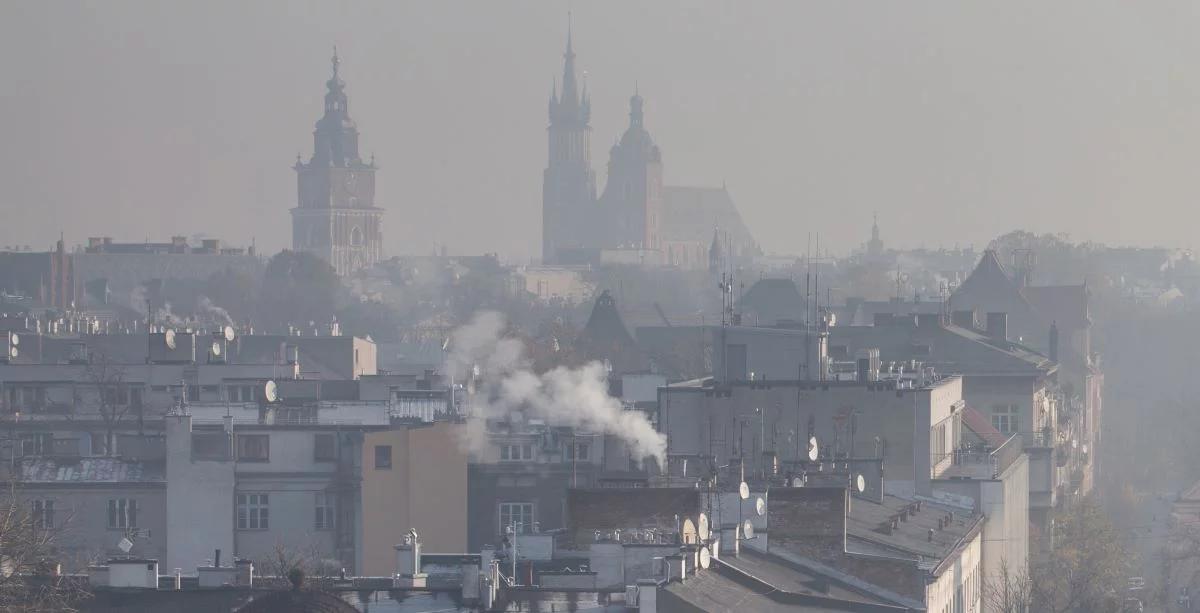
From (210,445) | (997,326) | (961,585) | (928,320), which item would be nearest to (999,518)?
(961,585)

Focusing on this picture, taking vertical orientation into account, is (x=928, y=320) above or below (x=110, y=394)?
above

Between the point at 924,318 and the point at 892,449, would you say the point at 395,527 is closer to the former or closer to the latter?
the point at 892,449

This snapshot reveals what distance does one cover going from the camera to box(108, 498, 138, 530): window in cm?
6569

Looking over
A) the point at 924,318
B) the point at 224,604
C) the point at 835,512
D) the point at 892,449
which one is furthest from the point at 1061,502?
the point at 224,604

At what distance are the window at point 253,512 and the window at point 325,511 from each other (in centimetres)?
86

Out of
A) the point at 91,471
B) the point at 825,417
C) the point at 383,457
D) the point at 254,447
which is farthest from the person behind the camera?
the point at 91,471

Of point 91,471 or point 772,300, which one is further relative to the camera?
point 772,300

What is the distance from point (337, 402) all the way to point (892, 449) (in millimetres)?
10953

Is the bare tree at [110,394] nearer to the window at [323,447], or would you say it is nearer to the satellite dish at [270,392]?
the satellite dish at [270,392]

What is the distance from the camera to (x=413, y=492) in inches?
2511

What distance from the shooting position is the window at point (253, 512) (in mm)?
64312

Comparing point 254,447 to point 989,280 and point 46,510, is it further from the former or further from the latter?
point 989,280

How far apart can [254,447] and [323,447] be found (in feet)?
3.93

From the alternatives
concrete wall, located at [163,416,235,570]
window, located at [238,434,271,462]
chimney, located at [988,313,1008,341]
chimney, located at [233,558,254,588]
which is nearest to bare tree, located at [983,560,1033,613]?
window, located at [238,434,271,462]
